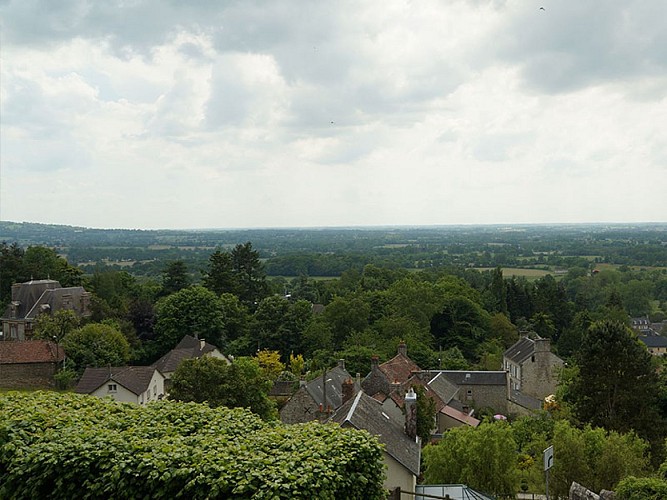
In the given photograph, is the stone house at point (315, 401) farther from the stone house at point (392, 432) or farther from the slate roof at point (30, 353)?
the slate roof at point (30, 353)

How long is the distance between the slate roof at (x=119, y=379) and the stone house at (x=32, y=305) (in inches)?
699

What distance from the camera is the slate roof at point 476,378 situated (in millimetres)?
42938

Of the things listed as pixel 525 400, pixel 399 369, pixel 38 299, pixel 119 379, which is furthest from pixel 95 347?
pixel 525 400

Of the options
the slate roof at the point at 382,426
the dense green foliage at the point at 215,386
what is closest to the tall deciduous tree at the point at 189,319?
the dense green foliage at the point at 215,386

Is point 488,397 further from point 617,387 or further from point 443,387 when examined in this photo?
point 617,387

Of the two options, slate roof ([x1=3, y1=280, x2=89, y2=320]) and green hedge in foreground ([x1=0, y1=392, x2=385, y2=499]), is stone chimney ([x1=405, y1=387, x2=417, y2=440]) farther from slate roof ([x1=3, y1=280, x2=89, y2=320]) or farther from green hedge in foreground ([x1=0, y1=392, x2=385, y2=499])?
slate roof ([x1=3, y1=280, x2=89, y2=320])

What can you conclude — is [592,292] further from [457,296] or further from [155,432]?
[155,432]

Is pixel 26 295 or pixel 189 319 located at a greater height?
pixel 26 295

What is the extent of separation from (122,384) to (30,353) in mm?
11274

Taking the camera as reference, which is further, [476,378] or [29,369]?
[29,369]

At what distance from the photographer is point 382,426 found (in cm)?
2373

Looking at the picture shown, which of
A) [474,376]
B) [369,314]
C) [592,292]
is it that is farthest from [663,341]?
[474,376]

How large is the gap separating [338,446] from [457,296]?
53.8 metres

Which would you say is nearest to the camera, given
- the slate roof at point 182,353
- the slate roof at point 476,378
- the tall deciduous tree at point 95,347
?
the slate roof at point 476,378
